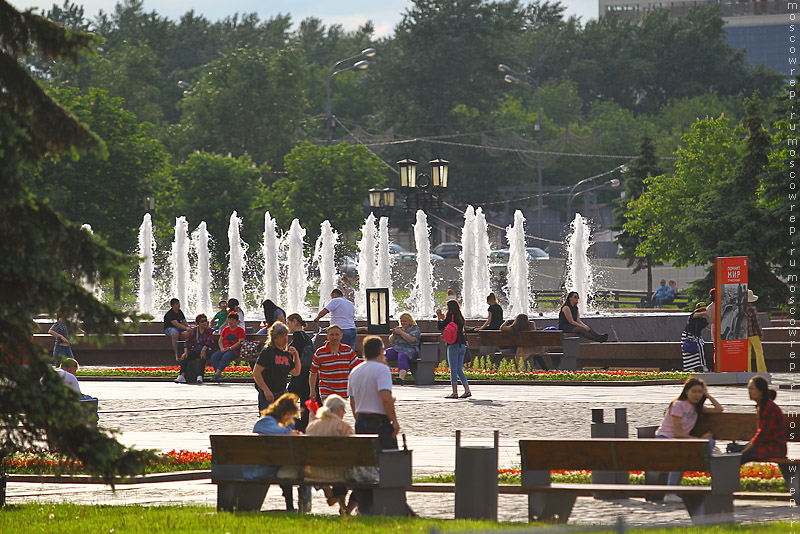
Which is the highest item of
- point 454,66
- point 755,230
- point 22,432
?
point 454,66

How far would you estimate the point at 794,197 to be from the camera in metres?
33.3

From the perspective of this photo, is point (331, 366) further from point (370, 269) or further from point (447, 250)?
point (447, 250)

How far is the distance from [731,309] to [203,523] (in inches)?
506

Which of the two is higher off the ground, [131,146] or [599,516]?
[131,146]

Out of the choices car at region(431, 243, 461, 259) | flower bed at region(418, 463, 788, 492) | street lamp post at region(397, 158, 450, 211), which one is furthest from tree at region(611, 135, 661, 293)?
flower bed at region(418, 463, 788, 492)

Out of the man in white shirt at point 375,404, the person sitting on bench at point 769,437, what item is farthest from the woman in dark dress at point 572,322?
the man in white shirt at point 375,404

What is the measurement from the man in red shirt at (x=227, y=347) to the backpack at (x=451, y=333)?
5.98 metres

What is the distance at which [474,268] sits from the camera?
39688 mm

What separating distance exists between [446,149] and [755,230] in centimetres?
4593

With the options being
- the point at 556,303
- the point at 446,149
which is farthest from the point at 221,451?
the point at 446,149

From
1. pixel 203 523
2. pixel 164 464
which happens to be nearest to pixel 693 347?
pixel 164 464

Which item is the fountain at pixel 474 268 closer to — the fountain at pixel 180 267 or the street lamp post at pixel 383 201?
the street lamp post at pixel 383 201

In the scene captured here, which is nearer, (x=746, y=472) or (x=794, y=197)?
(x=746, y=472)

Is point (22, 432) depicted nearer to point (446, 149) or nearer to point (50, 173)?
point (50, 173)
